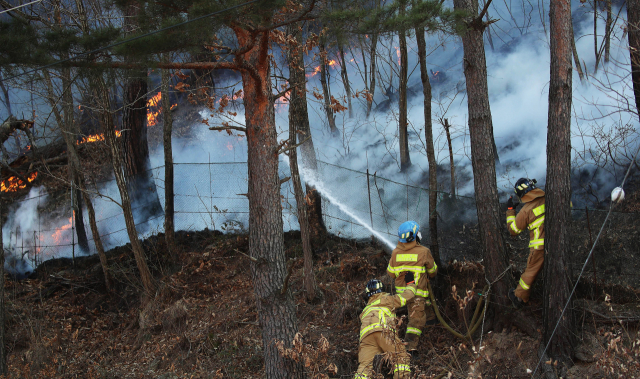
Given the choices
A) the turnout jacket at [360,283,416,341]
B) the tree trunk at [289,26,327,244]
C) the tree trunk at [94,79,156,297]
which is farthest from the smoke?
the turnout jacket at [360,283,416,341]

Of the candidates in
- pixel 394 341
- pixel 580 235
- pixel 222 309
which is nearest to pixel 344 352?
pixel 394 341

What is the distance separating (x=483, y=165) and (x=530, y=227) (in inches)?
40.4

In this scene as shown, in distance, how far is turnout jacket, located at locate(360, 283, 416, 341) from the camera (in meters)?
5.75

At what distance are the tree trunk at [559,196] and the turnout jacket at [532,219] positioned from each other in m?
0.38

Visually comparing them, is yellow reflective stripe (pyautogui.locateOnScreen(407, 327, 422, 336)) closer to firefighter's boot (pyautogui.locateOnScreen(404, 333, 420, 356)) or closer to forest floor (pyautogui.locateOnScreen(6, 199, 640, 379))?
firefighter's boot (pyautogui.locateOnScreen(404, 333, 420, 356))

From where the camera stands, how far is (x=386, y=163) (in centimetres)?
1451

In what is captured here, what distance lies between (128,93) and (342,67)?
872cm

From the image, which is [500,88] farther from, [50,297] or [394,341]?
[50,297]

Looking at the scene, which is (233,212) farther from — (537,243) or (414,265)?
(537,243)

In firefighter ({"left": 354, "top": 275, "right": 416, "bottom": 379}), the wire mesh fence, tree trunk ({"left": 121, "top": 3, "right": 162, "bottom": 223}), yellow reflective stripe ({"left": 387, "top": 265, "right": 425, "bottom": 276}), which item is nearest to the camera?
firefighter ({"left": 354, "top": 275, "right": 416, "bottom": 379})

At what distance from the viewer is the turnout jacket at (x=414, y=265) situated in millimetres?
6473

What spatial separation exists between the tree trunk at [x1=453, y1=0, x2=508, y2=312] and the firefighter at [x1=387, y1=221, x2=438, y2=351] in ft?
2.74

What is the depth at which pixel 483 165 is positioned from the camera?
20.4ft

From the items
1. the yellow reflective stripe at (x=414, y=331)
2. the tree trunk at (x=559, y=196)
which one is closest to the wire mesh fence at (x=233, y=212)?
the tree trunk at (x=559, y=196)
